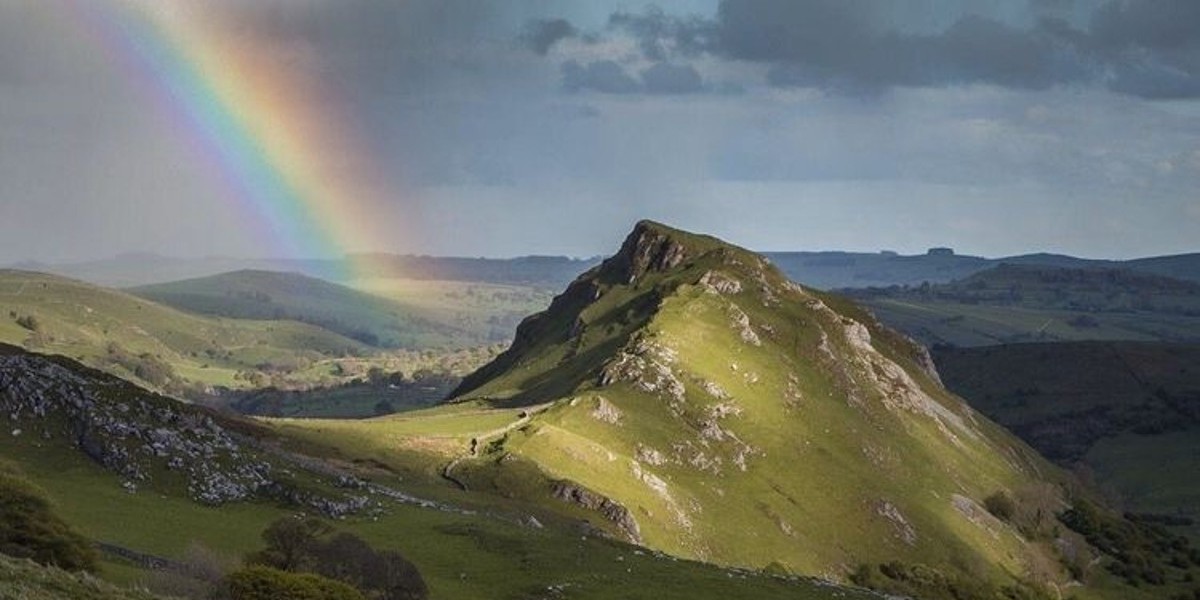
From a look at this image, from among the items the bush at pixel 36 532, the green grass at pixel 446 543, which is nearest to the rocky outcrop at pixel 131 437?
the green grass at pixel 446 543

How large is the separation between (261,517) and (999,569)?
12348 cm

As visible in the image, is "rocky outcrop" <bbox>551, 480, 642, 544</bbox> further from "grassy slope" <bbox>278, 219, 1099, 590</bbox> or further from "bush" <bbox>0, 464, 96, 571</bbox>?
"bush" <bbox>0, 464, 96, 571</bbox>

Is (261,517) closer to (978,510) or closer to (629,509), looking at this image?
(629,509)

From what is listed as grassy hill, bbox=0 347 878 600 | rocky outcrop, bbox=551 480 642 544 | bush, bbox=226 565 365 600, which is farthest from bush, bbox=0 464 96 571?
rocky outcrop, bbox=551 480 642 544

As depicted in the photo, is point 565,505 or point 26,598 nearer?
point 26,598

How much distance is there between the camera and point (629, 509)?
127188 millimetres

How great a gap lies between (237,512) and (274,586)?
33610mm

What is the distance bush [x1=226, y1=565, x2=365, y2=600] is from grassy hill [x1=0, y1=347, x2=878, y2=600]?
578 inches

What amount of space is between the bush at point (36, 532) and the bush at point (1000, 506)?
16380cm

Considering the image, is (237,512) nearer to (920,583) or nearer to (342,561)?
(342,561)

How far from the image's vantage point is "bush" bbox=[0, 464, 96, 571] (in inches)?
1997

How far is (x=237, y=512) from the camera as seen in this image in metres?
81.0

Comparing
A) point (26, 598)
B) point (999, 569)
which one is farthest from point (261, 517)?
point (999, 569)

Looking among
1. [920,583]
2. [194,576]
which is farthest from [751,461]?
[194,576]
